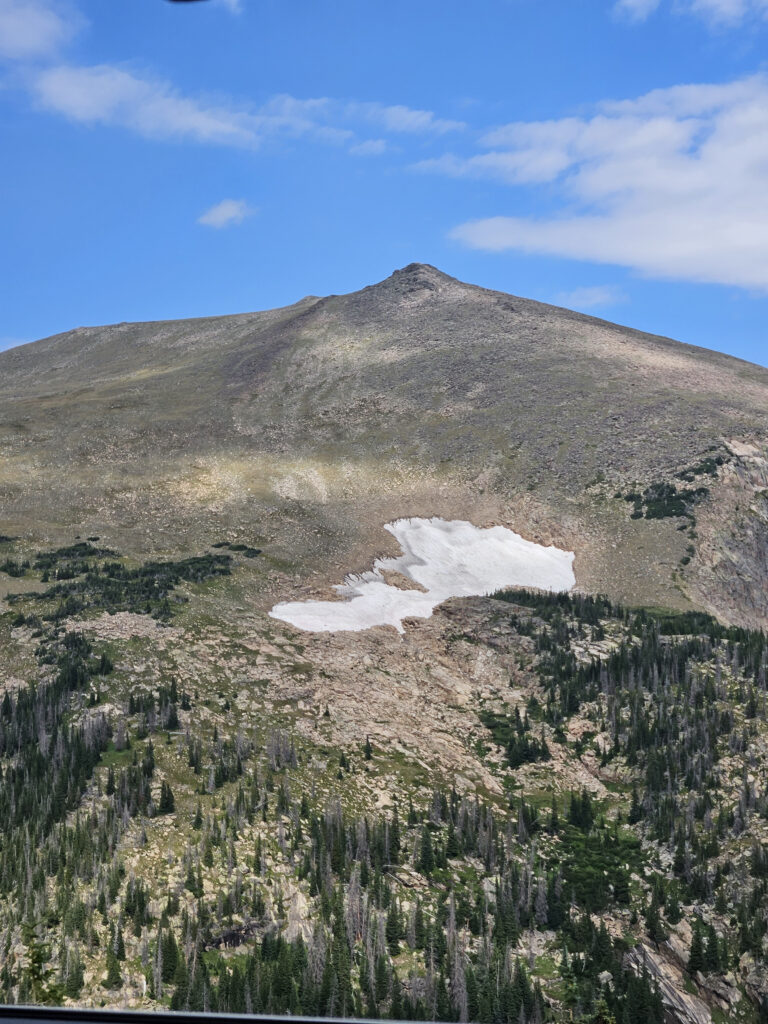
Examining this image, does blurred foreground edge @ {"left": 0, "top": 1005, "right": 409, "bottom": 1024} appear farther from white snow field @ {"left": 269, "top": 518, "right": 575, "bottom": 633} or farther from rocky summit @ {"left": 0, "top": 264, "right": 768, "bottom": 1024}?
white snow field @ {"left": 269, "top": 518, "right": 575, "bottom": 633}

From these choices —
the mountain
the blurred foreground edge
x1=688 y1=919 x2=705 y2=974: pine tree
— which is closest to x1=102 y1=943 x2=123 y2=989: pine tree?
x1=688 y1=919 x2=705 y2=974: pine tree

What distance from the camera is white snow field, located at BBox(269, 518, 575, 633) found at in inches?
3381

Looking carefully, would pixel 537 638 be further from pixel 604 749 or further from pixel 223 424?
pixel 223 424

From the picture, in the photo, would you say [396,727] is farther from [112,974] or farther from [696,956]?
[112,974]

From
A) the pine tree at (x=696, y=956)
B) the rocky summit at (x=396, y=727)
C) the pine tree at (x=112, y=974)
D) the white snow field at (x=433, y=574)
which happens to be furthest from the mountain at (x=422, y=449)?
the pine tree at (x=112, y=974)

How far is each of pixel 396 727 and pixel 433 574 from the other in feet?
105

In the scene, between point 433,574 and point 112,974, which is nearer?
point 112,974

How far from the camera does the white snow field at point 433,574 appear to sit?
282 feet

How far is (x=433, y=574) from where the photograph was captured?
99125mm

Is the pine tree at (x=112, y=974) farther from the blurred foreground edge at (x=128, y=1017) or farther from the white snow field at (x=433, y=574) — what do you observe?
the blurred foreground edge at (x=128, y=1017)

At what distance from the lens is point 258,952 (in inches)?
1812

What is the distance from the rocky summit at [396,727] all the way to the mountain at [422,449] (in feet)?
2.19

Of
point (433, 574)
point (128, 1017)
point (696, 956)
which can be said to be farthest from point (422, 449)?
point (128, 1017)

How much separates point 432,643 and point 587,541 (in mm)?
32204
